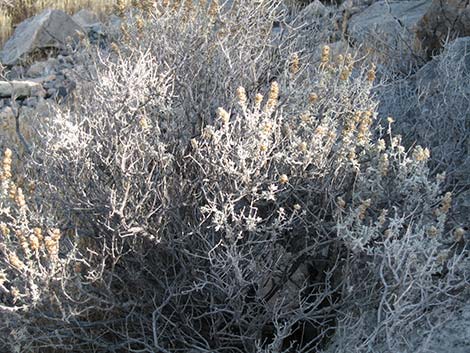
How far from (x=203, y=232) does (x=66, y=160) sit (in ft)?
2.13

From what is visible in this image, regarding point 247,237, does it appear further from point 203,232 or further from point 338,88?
point 338,88

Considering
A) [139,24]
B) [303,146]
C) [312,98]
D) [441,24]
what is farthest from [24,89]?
[303,146]

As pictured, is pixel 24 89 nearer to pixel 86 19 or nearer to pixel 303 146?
pixel 86 19

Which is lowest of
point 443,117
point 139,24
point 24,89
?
point 24,89

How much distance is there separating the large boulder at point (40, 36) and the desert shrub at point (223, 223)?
512 centimetres

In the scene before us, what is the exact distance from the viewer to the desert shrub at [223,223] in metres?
2.92

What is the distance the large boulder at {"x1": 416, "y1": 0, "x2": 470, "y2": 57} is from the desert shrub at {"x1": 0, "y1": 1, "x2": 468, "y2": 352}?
240cm

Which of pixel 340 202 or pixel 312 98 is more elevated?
pixel 312 98

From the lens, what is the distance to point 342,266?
3.15 m

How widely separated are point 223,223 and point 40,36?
6.00m

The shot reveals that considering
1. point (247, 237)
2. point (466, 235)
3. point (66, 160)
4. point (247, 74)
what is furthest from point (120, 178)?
point (466, 235)

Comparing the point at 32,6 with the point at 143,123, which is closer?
the point at 143,123

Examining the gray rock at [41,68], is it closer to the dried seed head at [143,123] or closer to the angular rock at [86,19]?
the angular rock at [86,19]

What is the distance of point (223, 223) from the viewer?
9.90ft
